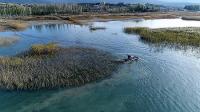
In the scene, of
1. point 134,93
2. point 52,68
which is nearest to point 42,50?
point 52,68

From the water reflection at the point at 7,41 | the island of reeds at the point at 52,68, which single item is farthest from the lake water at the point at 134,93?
the water reflection at the point at 7,41

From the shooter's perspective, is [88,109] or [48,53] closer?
[88,109]

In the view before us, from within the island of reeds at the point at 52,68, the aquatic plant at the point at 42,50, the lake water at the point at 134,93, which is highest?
the aquatic plant at the point at 42,50

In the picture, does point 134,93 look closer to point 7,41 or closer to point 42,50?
point 42,50

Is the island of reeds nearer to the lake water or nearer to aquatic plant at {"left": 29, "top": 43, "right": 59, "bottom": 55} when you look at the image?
aquatic plant at {"left": 29, "top": 43, "right": 59, "bottom": 55}

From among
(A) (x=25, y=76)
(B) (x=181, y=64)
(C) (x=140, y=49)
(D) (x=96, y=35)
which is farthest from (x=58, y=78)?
(D) (x=96, y=35)

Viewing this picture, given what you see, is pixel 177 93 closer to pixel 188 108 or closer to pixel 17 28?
pixel 188 108

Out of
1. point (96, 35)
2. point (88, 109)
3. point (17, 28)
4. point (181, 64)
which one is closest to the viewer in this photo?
point (88, 109)

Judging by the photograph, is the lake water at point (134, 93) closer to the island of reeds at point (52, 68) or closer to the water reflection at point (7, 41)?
the island of reeds at point (52, 68)

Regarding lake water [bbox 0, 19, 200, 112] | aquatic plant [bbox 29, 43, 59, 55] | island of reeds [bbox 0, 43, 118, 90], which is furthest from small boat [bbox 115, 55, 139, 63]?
aquatic plant [bbox 29, 43, 59, 55]
